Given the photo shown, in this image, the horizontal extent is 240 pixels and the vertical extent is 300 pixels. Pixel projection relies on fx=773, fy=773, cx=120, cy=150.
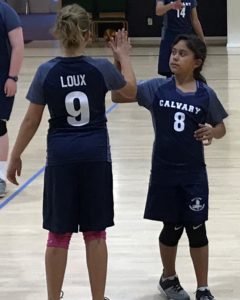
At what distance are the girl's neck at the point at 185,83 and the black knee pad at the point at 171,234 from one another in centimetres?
66

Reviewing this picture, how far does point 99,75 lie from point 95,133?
26 centimetres

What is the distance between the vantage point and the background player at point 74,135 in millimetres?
3359

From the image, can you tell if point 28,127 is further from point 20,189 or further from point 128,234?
point 20,189

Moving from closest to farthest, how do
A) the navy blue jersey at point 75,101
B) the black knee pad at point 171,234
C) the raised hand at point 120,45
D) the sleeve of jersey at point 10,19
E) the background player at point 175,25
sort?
1. the navy blue jersey at point 75,101
2. the raised hand at point 120,45
3. the black knee pad at point 171,234
4. the sleeve of jersey at point 10,19
5. the background player at point 175,25

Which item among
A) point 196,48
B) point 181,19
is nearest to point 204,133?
point 196,48

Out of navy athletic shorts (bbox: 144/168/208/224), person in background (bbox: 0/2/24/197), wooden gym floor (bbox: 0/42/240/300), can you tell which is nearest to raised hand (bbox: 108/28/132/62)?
navy athletic shorts (bbox: 144/168/208/224)

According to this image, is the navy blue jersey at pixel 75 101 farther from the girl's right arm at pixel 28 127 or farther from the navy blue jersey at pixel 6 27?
the navy blue jersey at pixel 6 27

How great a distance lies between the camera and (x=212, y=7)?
767 inches

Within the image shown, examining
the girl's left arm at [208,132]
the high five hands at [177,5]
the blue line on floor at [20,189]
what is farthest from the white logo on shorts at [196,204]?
the high five hands at [177,5]

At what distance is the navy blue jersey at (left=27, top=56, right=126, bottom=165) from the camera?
336 centimetres

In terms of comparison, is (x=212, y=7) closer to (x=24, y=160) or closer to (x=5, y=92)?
(x=24, y=160)

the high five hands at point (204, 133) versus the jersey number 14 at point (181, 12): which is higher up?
the high five hands at point (204, 133)

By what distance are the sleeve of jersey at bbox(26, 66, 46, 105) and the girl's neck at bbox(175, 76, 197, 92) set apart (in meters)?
0.68

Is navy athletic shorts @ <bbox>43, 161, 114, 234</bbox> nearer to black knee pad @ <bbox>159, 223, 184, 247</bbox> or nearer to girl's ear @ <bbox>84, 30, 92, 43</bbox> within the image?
black knee pad @ <bbox>159, 223, 184, 247</bbox>
